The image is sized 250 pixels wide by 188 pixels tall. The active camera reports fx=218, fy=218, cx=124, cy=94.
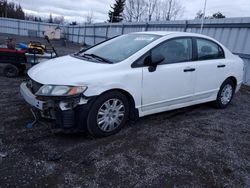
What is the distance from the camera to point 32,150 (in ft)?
9.09

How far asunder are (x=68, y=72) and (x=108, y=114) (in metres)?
0.82

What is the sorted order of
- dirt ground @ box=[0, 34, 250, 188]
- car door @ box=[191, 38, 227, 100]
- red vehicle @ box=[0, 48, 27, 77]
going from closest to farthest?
dirt ground @ box=[0, 34, 250, 188]
car door @ box=[191, 38, 227, 100]
red vehicle @ box=[0, 48, 27, 77]

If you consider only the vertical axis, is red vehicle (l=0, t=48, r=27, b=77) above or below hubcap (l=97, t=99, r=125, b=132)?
above

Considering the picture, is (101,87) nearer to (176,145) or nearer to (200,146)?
(176,145)

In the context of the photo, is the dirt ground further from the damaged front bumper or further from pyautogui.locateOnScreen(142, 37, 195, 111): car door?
pyautogui.locateOnScreen(142, 37, 195, 111): car door

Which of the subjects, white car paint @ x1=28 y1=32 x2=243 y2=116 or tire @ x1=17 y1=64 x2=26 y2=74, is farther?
tire @ x1=17 y1=64 x2=26 y2=74

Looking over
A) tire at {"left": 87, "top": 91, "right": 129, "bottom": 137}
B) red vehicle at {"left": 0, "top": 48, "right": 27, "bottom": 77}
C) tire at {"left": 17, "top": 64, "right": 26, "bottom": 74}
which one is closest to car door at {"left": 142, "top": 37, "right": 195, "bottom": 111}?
tire at {"left": 87, "top": 91, "right": 129, "bottom": 137}

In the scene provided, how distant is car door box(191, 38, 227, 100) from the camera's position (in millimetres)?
4099

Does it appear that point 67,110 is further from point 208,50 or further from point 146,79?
point 208,50

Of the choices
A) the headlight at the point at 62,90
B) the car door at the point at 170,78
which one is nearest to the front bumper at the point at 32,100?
the headlight at the point at 62,90

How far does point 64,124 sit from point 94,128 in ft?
1.37

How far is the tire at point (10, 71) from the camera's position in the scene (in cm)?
629

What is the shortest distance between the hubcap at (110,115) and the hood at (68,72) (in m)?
0.47

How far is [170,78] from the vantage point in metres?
3.63
